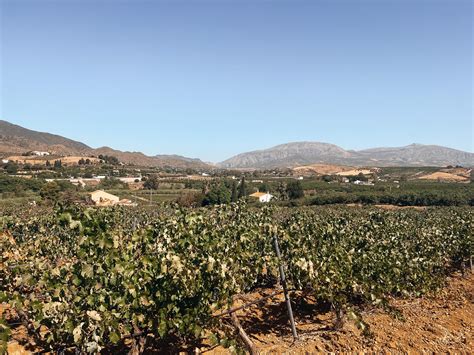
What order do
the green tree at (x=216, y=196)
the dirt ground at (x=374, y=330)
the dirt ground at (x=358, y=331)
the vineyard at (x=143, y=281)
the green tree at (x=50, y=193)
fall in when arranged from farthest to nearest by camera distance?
the green tree at (x=216, y=196) → the green tree at (x=50, y=193) → the dirt ground at (x=374, y=330) → the dirt ground at (x=358, y=331) → the vineyard at (x=143, y=281)

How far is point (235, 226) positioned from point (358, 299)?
5498 mm

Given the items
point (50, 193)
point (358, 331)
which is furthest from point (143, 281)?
point (50, 193)

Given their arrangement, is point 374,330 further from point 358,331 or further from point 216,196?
point 216,196

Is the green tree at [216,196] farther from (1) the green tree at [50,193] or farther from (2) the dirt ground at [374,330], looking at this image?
(2) the dirt ground at [374,330]

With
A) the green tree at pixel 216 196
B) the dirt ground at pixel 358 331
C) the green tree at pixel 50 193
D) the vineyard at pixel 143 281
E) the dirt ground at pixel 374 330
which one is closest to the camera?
the vineyard at pixel 143 281

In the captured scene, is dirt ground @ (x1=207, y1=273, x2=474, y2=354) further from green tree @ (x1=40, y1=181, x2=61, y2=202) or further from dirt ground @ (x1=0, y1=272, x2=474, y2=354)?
green tree @ (x1=40, y1=181, x2=61, y2=202)

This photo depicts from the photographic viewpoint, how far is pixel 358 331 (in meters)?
9.77

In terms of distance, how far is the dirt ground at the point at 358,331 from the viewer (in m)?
8.77

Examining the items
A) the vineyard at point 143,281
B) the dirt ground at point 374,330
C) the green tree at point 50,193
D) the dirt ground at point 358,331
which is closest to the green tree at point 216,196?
the green tree at point 50,193

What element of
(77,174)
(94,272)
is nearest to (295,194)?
(77,174)

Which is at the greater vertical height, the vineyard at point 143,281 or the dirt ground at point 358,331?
the vineyard at point 143,281

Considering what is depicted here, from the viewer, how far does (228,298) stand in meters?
6.59

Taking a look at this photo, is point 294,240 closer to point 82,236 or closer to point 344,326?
point 344,326

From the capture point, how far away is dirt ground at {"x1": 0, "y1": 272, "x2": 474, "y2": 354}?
877 centimetres
